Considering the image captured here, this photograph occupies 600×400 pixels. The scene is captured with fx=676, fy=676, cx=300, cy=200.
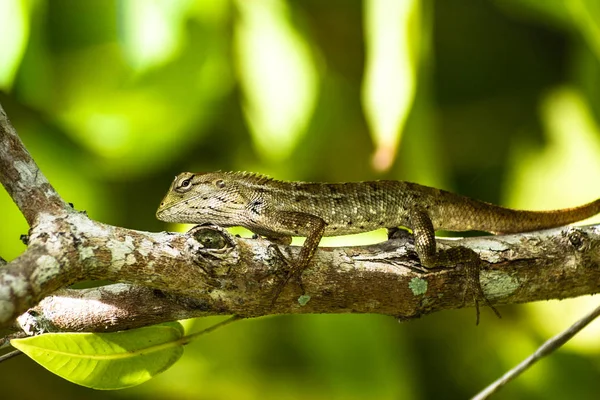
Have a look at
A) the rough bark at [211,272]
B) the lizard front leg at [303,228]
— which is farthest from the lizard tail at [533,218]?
the lizard front leg at [303,228]

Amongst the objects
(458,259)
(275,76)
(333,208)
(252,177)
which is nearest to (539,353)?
(458,259)

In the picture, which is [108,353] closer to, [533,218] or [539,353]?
[539,353]

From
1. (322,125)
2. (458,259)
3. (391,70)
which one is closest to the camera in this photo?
(458,259)

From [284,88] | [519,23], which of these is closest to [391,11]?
[284,88]

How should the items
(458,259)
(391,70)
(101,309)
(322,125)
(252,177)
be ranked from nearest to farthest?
(101,309) → (458,259) → (391,70) → (252,177) → (322,125)

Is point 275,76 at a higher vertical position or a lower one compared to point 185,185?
higher

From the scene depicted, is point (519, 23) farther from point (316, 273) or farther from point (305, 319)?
point (316, 273)
